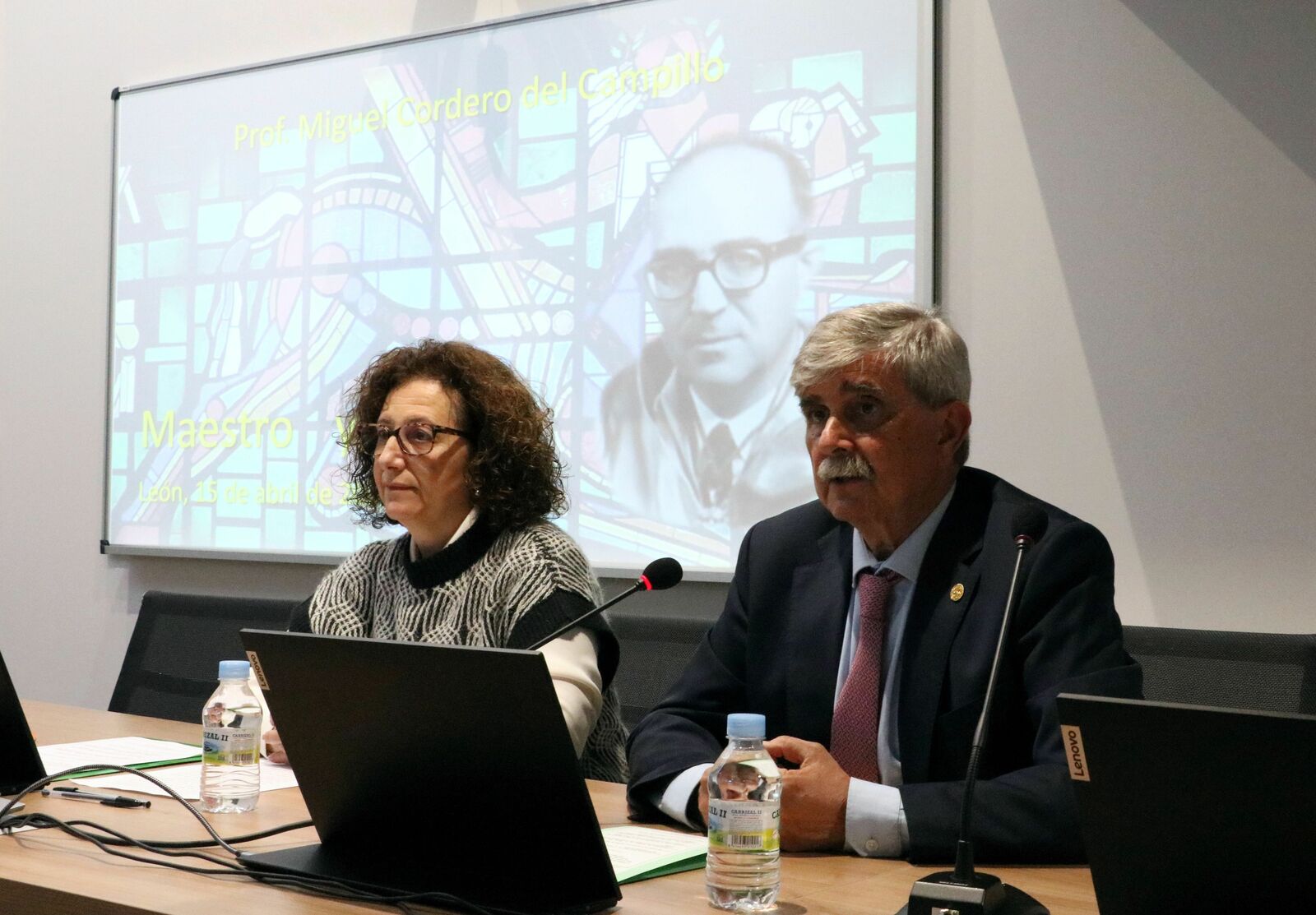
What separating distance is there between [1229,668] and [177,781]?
1526 mm

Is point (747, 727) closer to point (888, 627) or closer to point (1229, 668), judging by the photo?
point (888, 627)

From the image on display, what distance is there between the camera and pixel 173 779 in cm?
186

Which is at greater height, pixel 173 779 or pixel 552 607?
pixel 552 607

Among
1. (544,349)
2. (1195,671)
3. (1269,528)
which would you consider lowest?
(1195,671)

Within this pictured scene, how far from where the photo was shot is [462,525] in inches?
91.2

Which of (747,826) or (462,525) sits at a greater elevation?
(462,525)

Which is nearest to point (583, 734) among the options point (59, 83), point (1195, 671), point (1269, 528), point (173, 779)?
point (173, 779)

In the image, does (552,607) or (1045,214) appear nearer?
(552,607)

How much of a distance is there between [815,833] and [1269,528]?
144 centimetres

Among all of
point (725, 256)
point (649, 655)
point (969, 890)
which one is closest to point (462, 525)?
point (649, 655)

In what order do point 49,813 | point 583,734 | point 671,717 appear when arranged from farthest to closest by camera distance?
point 583,734, point 671,717, point 49,813

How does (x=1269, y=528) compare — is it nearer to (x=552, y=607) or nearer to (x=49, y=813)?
(x=552, y=607)

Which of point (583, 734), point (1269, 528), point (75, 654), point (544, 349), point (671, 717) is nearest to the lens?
point (671, 717)

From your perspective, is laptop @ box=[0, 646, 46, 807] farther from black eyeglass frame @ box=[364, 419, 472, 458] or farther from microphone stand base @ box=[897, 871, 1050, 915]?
microphone stand base @ box=[897, 871, 1050, 915]
